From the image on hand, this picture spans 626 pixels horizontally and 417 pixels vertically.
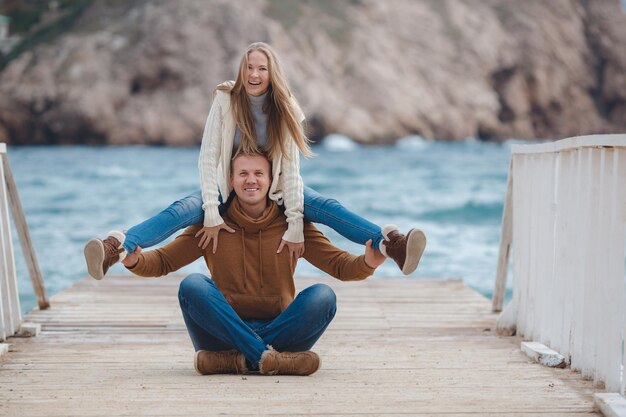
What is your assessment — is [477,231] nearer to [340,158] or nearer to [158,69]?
[340,158]

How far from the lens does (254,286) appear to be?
4.13 metres

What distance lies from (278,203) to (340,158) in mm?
30437

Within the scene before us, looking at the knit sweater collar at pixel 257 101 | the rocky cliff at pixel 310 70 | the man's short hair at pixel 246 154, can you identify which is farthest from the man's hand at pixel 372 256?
the rocky cliff at pixel 310 70

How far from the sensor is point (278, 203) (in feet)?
13.7

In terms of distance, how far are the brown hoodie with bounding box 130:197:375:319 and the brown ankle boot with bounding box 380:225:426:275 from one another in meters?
0.33

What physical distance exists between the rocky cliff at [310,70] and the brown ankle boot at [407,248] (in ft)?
119

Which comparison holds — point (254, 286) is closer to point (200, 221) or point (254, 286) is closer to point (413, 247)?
point (200, 221)

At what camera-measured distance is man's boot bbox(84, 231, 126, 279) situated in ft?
11.8

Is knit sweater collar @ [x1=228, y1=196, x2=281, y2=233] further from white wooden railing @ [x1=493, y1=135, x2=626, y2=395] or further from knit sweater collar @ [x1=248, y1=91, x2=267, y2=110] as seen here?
white wooden railing @ [x1=493, y1=135, x2=626, y2=395]

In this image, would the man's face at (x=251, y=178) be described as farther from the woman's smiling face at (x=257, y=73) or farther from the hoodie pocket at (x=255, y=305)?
the hoodie pocket at (x=255, y=305)

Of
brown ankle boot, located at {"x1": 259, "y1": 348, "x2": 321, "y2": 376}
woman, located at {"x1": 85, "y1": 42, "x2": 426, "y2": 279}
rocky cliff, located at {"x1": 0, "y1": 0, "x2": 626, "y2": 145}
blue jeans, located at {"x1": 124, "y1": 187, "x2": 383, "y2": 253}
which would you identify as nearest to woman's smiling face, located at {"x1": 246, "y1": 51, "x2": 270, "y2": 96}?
woman, located at {"x1": 85, "y1": 42, "x2": 426, "y2": 279}

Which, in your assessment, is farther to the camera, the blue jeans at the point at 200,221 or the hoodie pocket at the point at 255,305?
the hoodie pocket at the point at 255,305

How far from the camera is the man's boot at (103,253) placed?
3.60 meters

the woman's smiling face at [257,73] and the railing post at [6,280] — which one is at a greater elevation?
the woman's smiling face at [257,73]
